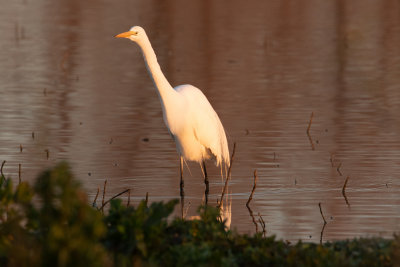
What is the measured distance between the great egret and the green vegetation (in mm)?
3366

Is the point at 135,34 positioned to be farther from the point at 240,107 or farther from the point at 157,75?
the point at 240,107

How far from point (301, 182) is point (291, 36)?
1474cm

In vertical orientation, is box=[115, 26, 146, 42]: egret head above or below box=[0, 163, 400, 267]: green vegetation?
above

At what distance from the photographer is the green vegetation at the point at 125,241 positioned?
13.8ft

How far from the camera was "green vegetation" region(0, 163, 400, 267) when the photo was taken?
422 centimetres

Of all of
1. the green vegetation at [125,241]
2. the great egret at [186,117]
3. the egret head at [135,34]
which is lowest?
the green vegetation at [125,241]

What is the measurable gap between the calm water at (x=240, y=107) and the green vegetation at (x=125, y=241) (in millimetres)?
1508

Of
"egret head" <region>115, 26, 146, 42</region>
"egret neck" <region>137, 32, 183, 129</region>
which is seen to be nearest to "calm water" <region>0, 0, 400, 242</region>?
"egret neck" <region>137, 32, 183, 129</region>

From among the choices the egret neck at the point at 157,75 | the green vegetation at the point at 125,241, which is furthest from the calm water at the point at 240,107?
the green vegetation at the point at 125,241

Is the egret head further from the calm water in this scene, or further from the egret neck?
the calm water

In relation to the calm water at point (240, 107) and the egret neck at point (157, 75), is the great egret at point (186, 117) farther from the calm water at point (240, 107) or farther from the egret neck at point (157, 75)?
the calm water at point (240, 107)

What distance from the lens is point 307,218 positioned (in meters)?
7.45

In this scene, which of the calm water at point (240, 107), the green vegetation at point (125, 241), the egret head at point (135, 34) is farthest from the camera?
the egret head at point (135, 34)

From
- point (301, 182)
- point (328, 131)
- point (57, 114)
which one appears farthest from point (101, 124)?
point (301, 182)
